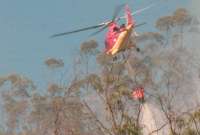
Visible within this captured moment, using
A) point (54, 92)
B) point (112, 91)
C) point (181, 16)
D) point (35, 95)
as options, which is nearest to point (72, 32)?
point (112, 91)

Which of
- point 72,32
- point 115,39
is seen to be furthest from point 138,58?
point 72,32

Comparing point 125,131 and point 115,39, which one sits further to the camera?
point 115,39

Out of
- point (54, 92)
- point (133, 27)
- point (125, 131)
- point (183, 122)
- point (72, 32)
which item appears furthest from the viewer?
point (54, 92)

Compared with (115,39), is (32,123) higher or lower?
lower

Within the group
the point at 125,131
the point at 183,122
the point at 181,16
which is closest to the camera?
the point at 125,131

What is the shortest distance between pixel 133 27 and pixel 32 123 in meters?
19.6

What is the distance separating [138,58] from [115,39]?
54.4 feet

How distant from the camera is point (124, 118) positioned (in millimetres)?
16344

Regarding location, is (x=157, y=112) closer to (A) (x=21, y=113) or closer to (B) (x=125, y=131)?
(A) (x=21, y=113)

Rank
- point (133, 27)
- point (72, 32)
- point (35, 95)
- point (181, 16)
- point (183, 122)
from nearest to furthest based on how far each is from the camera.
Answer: point (183, 122)
point (72, 32)
point (133, 27)
point (35, 95)
point (181, 16)

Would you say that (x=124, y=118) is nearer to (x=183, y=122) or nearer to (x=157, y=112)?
(x=183, y=122)

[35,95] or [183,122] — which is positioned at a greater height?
[183,122]

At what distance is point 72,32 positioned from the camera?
89.0ft

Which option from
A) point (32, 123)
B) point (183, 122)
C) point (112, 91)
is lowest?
point (32, 123)
